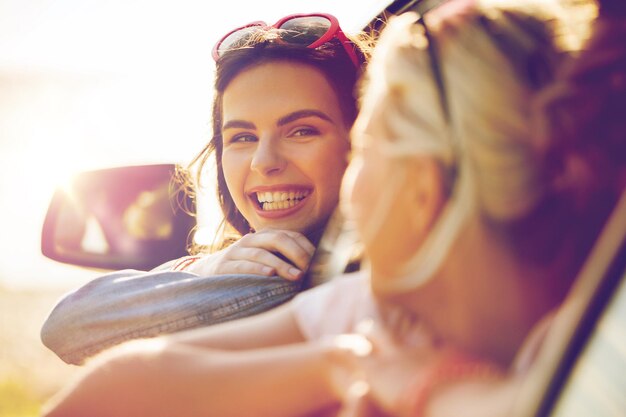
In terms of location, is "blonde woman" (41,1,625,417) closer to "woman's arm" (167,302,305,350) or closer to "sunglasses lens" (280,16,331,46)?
"woman's arm" (167,302,305,350)

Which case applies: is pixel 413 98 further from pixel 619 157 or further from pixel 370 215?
pixel 619 157

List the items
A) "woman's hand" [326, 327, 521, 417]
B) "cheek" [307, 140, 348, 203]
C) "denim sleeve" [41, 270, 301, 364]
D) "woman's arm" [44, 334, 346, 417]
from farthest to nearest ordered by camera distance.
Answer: "cheek" [307, 140, 348, 203] → "denim sleeve" [41, 270, 301, 364] → "woman's arm" [44, 334, 346, 417] → "woman's hand" [326, 327, 521, 417]

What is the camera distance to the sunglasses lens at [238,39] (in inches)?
116

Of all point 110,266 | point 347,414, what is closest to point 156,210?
point 110,266

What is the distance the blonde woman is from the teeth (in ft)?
4.25

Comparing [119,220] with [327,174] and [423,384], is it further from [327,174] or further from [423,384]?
[423,384]

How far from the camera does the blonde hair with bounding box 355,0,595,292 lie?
3.26 feet

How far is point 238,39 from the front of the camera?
3000mm

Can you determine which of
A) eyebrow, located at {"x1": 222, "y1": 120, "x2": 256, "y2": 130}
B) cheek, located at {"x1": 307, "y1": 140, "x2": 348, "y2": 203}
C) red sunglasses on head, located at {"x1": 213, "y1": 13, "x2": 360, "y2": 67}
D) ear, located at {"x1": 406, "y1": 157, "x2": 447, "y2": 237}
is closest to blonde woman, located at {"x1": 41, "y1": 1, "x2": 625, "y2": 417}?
ear, located at {"x1": 406, "y1": 157, "x2": 447, "y2": 237}

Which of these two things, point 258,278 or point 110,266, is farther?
point 110,266

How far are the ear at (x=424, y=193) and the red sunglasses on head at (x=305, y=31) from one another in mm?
1773

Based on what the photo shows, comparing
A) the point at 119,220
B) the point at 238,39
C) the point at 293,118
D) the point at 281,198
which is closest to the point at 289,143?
the point at 293,118

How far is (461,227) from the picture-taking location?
1.02 m

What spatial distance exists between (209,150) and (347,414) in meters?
2.52
